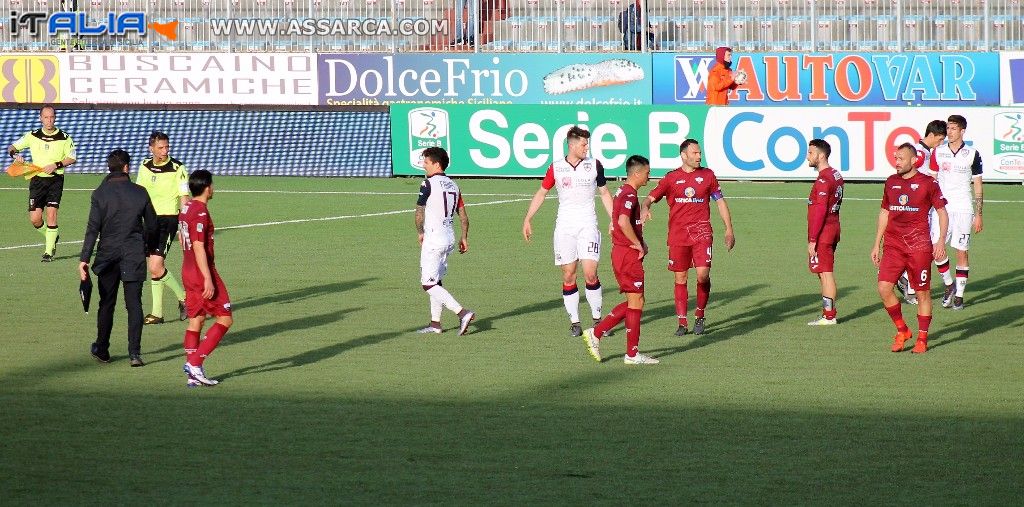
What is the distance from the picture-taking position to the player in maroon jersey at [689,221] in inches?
530

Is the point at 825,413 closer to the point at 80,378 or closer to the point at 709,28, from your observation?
the point at 80,378

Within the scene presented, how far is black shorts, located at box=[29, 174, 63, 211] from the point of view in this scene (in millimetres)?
19938

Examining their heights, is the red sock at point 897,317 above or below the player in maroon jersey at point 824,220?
below

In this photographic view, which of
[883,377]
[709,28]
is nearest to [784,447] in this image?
[883,377]

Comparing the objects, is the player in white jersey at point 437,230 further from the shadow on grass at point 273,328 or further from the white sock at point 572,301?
the shadow on grass at point 273,328

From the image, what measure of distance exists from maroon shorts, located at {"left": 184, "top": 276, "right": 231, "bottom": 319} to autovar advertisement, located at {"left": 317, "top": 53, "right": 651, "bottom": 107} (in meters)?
25.0

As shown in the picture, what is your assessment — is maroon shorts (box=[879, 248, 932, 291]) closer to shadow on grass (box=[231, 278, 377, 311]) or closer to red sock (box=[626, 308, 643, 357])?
red sock (box=[626, 308, 643, 357])

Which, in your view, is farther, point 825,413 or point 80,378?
point 80,378

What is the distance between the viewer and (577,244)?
13281mm

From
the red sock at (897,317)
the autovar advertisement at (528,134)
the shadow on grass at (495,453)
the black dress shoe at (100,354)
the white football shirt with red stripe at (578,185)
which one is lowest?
the shadow on grass at (495,453)

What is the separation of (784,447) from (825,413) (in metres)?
1.14

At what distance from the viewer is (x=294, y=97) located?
1420 inches

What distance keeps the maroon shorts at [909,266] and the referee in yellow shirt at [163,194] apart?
675 cm

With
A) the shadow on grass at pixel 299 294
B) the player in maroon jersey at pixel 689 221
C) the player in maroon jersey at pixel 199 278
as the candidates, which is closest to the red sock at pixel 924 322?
the player in maroon jersey at pixel 689 221
